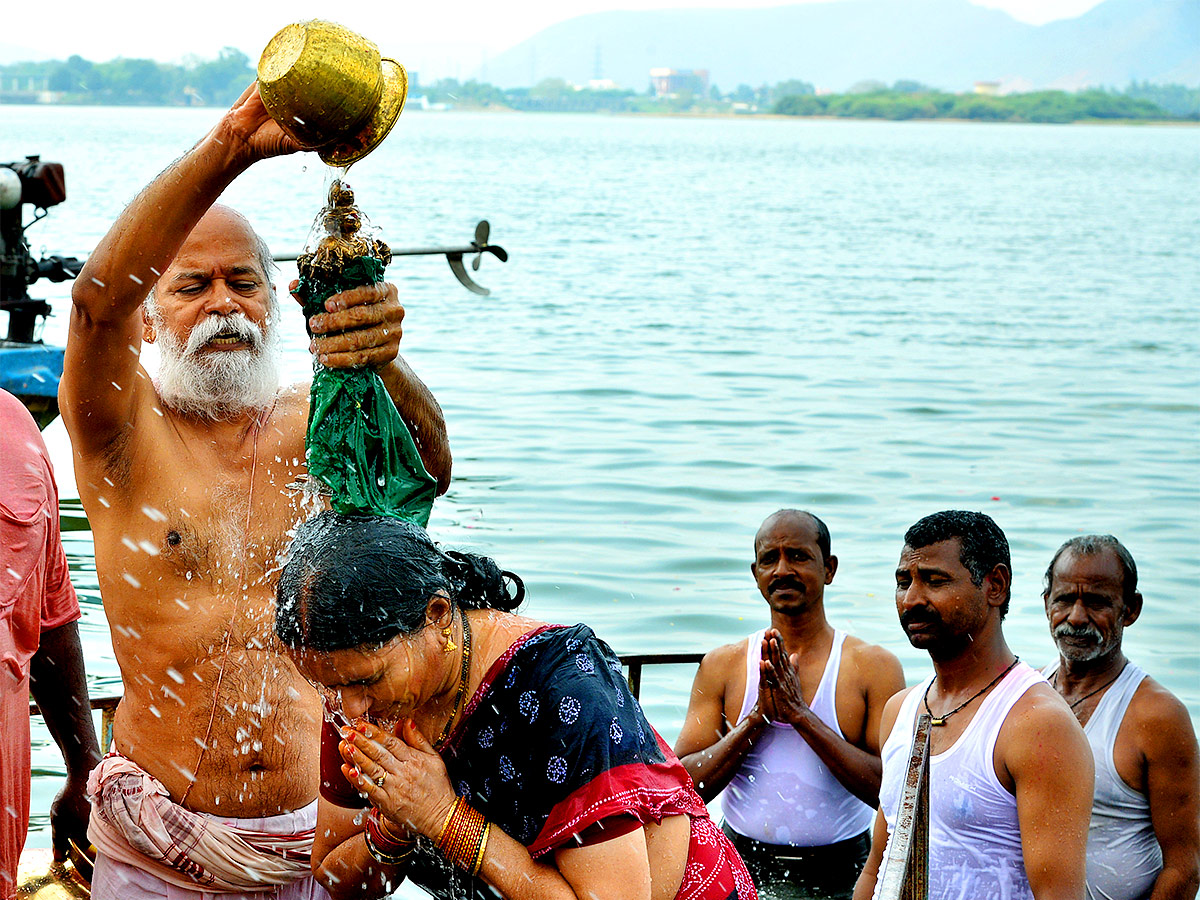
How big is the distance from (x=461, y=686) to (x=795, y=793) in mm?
2506

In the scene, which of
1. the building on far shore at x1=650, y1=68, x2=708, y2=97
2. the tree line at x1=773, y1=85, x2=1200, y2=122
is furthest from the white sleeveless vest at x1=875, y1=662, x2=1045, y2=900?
the building on far shore at x1=650, y1=68, x2=708, y2=97

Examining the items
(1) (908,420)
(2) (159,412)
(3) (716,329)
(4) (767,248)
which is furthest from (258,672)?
(4) (767,248)

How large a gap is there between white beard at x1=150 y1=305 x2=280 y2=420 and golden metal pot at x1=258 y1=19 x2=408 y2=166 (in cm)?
97

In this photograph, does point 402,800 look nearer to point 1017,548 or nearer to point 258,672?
point 258,672

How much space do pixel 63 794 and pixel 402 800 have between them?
1.63 metres

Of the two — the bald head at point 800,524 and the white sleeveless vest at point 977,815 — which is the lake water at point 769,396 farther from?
the white sleeveless vest at point 977,815

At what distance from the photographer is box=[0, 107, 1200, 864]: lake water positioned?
973cm

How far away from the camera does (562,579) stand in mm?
9773

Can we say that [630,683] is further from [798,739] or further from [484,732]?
[484,732]

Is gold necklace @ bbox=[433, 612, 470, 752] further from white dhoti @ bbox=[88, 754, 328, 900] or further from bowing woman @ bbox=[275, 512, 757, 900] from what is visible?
white dhoti @ bbox=[88, 754, 328, 900]

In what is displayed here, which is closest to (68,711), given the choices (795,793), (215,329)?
(215,329)

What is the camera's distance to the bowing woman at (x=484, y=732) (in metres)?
2.23

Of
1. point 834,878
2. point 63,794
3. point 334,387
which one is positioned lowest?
point 834,878

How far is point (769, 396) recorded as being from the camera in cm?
1731
